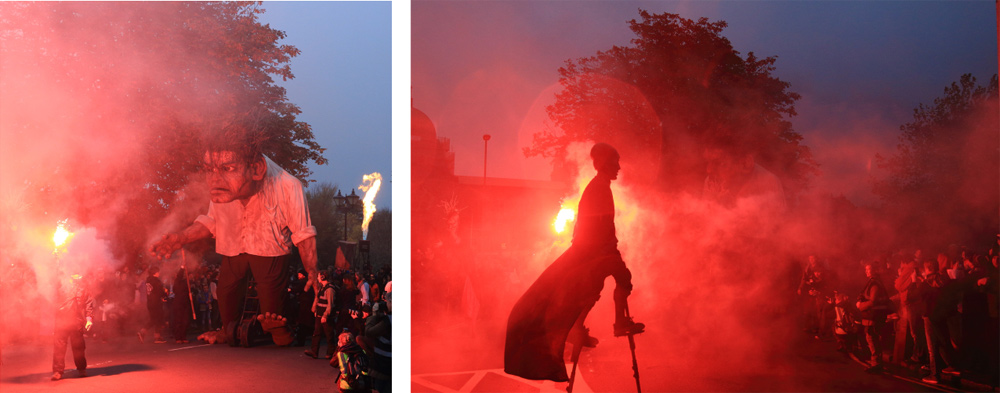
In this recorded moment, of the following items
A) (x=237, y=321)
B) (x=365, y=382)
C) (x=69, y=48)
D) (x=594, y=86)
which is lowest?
(x=365, y=382)

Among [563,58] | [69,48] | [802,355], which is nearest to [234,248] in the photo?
[69,48]

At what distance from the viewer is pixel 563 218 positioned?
5.88 meters

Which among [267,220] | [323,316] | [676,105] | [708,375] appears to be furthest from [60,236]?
[708,375]

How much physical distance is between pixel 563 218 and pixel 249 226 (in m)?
3.14

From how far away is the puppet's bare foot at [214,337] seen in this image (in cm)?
605

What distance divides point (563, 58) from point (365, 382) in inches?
143

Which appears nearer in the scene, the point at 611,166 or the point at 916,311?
the point at 916,311

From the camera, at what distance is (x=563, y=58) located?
238 inches

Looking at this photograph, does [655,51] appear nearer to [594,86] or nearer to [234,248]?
[594,86]

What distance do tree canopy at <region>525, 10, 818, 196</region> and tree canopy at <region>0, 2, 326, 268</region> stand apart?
3.11 meters

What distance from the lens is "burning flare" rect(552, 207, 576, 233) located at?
587 centimetres

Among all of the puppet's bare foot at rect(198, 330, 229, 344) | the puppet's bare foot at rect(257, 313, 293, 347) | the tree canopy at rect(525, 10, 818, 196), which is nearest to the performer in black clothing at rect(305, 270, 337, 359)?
the puppet's bare foot at rect(257, 313, 293, 347)

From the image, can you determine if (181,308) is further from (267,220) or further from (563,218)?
(563,218)

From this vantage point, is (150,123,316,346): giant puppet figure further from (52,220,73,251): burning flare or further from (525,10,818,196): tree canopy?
(525,10,818,196): tree canopy
